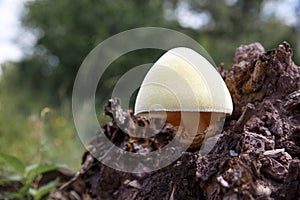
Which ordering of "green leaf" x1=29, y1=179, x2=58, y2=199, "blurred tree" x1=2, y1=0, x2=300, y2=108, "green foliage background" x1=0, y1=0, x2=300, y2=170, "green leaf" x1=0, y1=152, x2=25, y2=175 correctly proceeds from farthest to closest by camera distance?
"blurred tree" x1=2, y1=0, x2=300, y2=108 → "green foliage background" x1=0, y1=0, x2=300, y2=170 → "green leaf" x1=29, y1=179, x2=58, y2=199 → "green leaf" x1=0, y1=152, x2=25, y2=175

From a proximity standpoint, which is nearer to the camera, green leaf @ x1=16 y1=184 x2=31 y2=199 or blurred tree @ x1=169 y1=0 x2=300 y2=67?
green leaf @ x1=16 y1=184 x2=31 y2=199

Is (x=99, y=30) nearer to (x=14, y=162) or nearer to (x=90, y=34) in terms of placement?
(x=90, y=34)

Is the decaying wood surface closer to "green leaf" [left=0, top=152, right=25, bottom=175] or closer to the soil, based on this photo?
the soil

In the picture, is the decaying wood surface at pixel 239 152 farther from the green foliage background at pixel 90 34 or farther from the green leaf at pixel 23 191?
the green foliage background at pixel 90 34

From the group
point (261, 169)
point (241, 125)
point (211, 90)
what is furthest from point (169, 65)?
point (261, 169)

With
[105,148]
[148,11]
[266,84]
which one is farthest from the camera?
[148,11]

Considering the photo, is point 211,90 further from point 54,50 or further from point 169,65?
point 54,50

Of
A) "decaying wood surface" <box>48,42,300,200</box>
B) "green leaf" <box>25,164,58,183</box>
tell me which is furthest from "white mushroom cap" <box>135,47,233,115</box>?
"green leaf" <box>25,164,58,183</box>

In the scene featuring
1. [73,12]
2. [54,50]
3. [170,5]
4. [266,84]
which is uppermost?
[170,5]
